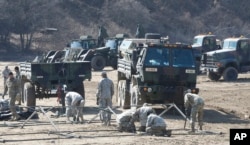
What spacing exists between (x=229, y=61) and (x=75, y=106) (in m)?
19.2

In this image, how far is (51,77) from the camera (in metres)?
26.1

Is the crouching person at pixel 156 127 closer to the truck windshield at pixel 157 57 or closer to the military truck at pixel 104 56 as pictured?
the truck windshield at pixel 157 57

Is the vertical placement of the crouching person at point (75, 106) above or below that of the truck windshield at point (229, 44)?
below

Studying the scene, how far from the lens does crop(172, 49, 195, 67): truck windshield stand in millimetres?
24297

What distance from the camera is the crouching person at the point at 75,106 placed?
21438mm

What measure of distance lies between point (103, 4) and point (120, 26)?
533cm

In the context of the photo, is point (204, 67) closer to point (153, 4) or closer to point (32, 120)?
point (32, 120)

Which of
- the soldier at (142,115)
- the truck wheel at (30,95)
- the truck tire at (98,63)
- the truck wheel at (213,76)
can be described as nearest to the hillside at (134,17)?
the truck tire at (98,63)

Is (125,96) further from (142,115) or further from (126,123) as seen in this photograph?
(142,115)

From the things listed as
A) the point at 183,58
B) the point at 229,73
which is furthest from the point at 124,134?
the point at 229,73

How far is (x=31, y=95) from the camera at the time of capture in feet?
86.2

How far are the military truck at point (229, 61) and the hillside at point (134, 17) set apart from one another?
24641 mm

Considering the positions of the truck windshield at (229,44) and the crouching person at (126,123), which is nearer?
the crouching person at (126,123)

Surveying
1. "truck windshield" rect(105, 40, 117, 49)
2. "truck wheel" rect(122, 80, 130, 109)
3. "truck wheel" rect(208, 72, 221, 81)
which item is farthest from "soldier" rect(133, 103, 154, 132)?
"truck windshield" rect(105, 40, 117, 49)
